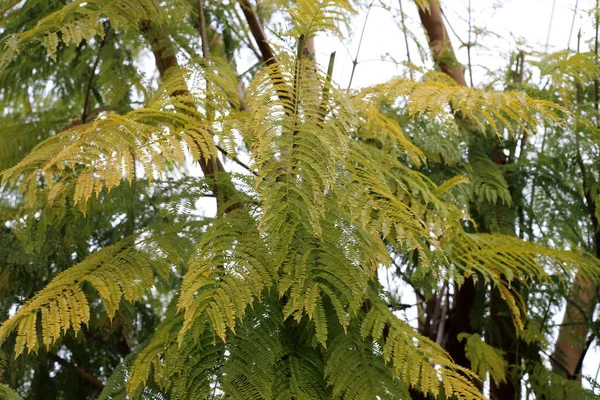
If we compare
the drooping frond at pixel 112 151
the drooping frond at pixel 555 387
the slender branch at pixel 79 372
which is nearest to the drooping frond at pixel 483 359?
the drooping frond at pixel 555 387

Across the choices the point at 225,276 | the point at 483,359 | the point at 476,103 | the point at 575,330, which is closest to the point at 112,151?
the point at 225,276

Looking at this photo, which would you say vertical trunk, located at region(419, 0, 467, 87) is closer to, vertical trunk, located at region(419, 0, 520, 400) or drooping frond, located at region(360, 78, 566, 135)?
vertical trunk, located at region(419, 0, 520, 400)

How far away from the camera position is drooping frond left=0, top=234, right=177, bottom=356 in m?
0.82

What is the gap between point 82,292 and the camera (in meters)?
0.90

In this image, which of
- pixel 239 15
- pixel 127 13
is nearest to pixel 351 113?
pixel 127 13

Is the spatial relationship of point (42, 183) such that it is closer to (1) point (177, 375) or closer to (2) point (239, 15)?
(2) point (239, 15)

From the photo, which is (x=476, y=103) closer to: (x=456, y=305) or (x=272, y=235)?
(x=272, y=235)

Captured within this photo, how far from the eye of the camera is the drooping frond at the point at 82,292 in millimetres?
820

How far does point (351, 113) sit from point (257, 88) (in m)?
0.11

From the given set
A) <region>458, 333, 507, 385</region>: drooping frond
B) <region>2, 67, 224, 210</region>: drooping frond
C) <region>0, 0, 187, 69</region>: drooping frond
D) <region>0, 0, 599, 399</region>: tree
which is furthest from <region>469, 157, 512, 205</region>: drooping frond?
<region>2, 67, 224, 210</region>: drooping frond

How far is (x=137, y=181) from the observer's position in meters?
1.64

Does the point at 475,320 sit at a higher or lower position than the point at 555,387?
higher

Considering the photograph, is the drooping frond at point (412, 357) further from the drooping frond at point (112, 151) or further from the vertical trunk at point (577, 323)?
the vertical trunk at point (577, 323)

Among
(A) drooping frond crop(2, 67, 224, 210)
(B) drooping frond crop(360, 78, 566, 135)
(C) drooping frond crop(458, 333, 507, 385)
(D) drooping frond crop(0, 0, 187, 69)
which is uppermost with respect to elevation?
(D) drooping frond crop(0, 0, 187, 69)
